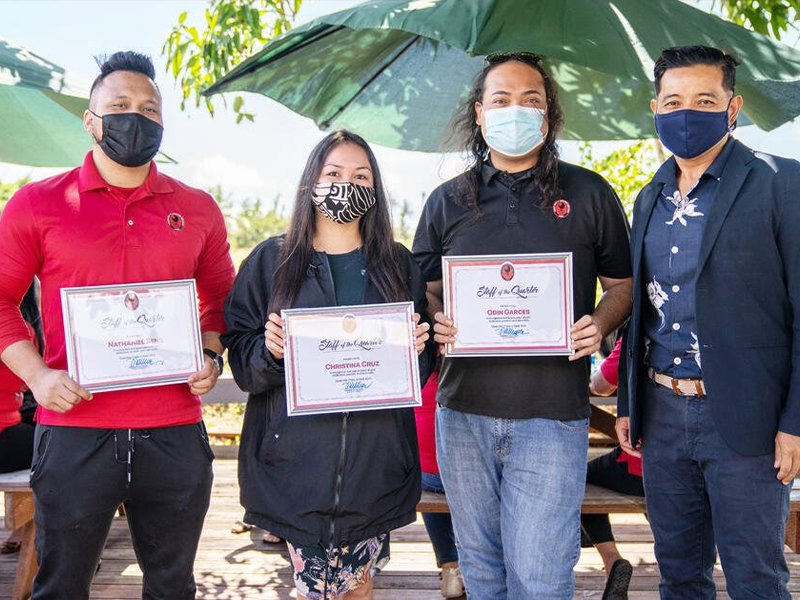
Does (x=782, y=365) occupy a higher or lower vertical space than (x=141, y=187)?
lower

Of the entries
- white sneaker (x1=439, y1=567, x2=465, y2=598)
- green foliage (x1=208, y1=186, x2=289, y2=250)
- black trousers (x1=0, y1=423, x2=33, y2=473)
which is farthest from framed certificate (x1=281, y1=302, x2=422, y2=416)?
green foliage (x1=208, y1=186, x2=289, y2=250)

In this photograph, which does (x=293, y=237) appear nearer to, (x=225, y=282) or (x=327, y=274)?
(x=327, y=274)

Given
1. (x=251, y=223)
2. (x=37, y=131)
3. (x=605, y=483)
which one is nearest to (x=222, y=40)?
(x=37, y=131)

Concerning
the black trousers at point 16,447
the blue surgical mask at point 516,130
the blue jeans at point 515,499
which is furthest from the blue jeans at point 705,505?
the black trousers at point 16,447

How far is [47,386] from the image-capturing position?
264 centimetres

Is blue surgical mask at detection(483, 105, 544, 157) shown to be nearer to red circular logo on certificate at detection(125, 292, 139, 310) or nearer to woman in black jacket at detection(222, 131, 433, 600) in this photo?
woman in black jacket at detection(222, 131, 433, 600)

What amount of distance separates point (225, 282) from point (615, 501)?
2.14m

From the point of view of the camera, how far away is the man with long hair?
277 cm

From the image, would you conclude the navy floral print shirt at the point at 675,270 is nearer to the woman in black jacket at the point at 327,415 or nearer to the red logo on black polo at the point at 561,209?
the red logo on black polo at the point at 561,209

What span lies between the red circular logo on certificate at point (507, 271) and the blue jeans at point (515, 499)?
522mm

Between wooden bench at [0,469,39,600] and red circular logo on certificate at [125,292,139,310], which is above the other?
red circular logo on certificate at [125,292,139,310]

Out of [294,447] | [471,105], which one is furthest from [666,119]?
[294,447]

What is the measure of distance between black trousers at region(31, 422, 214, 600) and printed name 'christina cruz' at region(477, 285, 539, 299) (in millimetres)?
1208

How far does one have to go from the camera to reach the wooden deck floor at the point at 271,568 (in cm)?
421
